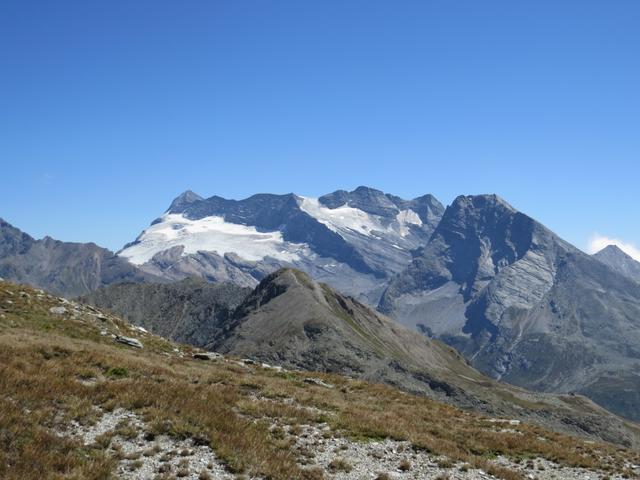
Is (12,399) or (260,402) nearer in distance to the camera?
(12,399)

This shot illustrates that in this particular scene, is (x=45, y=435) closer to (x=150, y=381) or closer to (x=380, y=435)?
(x=150, y=381)

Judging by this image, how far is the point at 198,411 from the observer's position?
23.8m

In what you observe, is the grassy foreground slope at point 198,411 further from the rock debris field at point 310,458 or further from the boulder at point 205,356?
the boulder at point 205,356

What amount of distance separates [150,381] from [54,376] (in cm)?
457

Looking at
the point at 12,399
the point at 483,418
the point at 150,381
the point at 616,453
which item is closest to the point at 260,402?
the point at 150,381

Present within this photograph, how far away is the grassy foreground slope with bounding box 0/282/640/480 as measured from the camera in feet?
63.4

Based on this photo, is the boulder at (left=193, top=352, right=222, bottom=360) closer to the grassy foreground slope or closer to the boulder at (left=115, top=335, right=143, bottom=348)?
the grassy foreground slope

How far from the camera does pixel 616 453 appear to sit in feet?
108

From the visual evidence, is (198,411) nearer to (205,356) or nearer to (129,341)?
(129,341)

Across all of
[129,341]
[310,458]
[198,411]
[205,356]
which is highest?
[129,341]

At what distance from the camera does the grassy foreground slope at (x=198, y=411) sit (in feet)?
63.4

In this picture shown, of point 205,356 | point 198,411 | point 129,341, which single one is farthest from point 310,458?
point 129,341

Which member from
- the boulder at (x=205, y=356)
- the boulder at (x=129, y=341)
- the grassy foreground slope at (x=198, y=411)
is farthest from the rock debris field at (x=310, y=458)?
the boulder at (x=205, y=356)

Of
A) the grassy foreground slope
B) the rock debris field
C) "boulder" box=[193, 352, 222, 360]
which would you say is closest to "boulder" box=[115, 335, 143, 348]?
the grassy foreground slope
